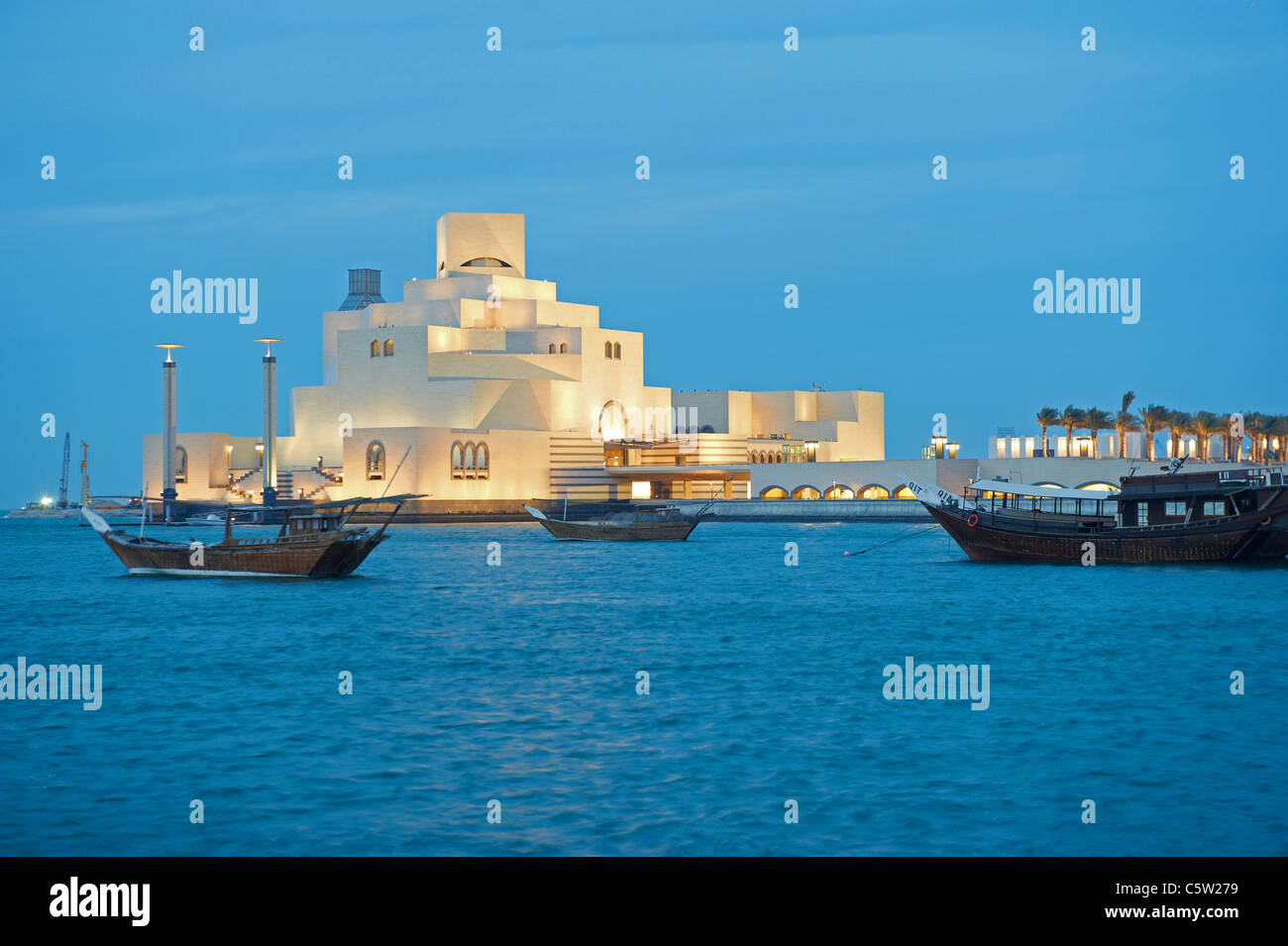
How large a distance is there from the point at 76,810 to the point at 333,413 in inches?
3954

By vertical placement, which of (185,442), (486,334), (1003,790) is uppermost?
(486,334)

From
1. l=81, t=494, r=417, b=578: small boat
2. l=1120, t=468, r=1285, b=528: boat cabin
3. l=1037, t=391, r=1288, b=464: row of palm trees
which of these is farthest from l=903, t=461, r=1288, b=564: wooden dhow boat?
l=1037, t=391, r=1288, b=464: row of palm trees

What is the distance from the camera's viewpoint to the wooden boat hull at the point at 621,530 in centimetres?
7806

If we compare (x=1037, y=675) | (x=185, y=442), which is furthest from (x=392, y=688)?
(x=185, y=442)

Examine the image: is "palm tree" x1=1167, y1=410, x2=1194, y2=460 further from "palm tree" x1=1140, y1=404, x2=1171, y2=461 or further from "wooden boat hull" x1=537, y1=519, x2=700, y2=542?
"wooden boat hull" x1=537, y1=519, x2=700, y2=542

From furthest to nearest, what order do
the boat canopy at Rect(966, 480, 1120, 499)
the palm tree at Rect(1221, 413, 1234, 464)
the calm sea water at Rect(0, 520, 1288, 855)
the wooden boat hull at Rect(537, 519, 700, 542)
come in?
the palm tree at Rect(1221, 413, 1234, 464) < the wooden boat hull at Rect(537, 519, 700, 542) < the boat canopy at Rect(966, 480, 1120, 499) < the calm sea water at Rect(0, 520, 1288, 855)

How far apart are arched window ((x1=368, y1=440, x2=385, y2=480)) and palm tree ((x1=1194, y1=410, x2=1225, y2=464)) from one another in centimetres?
6374

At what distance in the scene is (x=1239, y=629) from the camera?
1229 inches

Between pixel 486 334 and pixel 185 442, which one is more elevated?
pixel 486 334

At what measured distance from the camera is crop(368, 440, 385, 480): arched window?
104 m

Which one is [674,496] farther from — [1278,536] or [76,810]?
[76,810]

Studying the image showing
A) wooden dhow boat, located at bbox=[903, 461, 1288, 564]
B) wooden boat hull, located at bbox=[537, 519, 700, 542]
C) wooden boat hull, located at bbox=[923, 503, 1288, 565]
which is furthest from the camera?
wooden boat hull, located at bbox=[537, 519, 700, 542]

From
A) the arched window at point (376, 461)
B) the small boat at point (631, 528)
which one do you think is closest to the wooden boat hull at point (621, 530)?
the small boat at point (631, 528)

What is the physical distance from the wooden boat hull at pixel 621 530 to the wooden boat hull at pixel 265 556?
29884mm
